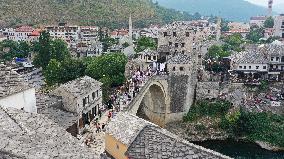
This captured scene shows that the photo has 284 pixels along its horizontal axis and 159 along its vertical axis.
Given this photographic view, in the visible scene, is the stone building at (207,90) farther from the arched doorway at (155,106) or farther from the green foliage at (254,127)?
the arched doorway at (155,106)

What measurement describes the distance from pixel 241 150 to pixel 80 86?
68.5 ft

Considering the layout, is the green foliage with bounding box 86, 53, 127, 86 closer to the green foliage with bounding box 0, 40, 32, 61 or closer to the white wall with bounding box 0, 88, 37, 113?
the white wall with bounding box 0, 88, 37, 113

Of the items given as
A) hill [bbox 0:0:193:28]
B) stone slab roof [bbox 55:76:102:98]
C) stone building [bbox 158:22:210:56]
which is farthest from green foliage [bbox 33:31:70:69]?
hill [bbox 0:0:193:28]

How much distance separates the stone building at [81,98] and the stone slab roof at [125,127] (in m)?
17.2

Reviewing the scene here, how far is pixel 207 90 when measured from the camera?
167ft

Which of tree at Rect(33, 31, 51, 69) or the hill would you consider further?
the hill

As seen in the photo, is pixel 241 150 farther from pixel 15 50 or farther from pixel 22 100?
pixel 15 50

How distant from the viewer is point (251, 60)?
57188 millimetres

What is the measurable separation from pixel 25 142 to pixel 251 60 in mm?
50544

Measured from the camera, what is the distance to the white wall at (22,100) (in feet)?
75.3

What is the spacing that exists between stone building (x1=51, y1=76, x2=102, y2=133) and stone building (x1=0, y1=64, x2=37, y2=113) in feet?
38.9

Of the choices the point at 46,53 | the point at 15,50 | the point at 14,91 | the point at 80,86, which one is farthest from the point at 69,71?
the point at 14,91

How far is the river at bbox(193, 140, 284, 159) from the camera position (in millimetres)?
43422

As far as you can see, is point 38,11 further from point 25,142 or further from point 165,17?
point 25,142
